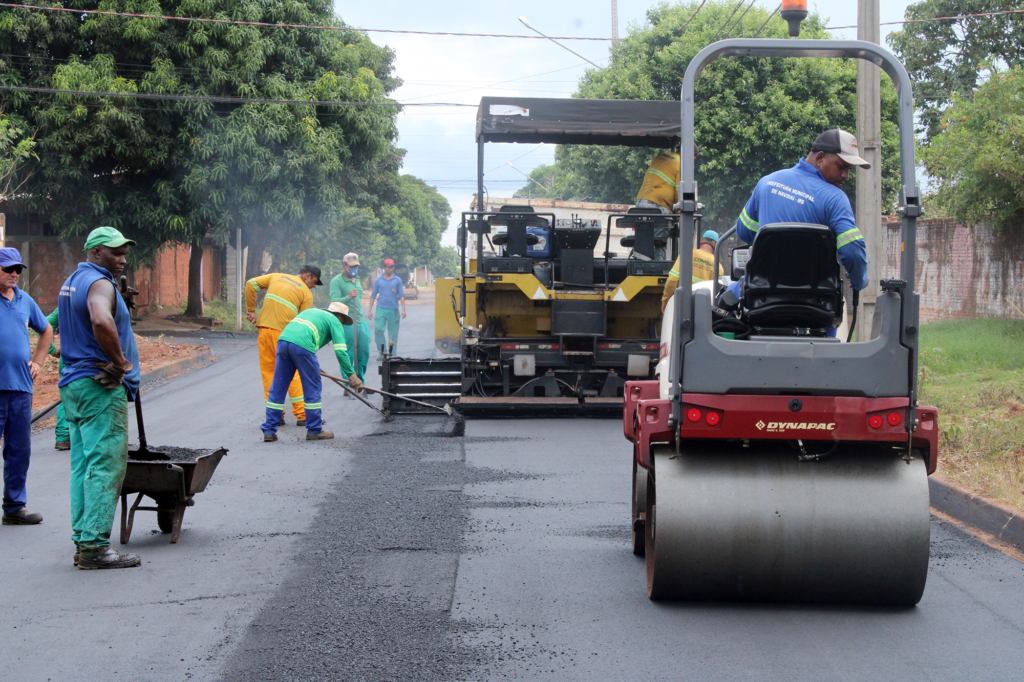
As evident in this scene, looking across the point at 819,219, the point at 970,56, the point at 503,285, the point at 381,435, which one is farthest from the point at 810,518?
the point at 970,56

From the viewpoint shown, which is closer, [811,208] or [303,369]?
[811,208]

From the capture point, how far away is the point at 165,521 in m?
6.29

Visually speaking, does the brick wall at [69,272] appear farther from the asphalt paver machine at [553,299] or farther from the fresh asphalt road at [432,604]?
the fresh asphalt road at [432,604]

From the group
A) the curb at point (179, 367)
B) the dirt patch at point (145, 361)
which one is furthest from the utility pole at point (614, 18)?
the curb at point (179, 367)

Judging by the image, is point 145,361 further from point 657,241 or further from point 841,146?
point 841,146

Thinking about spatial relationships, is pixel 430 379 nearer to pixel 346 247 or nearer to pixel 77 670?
pixel 77 670

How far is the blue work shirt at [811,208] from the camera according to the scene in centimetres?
A: 470

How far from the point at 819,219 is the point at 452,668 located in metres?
2.57

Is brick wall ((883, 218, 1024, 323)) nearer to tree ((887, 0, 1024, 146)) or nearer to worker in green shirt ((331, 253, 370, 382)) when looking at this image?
tree ((887, 0, 1024, 146))

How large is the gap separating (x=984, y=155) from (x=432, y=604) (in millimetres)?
12850

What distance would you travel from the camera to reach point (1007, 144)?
585 inches

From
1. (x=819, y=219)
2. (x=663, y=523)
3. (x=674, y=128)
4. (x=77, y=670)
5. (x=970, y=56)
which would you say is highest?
(x=970, y=56)

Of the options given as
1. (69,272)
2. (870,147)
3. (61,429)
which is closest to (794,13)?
(870,147)

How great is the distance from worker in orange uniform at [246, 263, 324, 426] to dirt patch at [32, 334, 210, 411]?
1.90 metres
